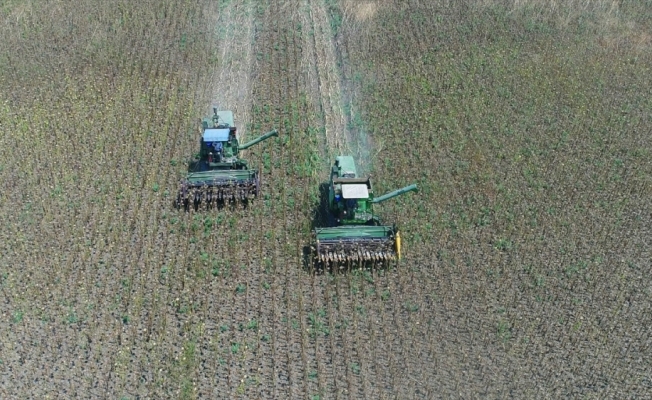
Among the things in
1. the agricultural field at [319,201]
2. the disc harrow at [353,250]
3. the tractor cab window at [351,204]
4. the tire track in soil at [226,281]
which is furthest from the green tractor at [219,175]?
the disc harrow at [353,250]

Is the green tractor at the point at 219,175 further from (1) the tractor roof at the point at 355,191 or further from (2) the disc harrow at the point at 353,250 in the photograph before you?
(2) the disc harrow at the point at 353,250

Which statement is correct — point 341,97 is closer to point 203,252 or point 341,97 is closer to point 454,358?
point 203,252

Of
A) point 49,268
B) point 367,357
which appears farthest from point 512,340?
point 49,268

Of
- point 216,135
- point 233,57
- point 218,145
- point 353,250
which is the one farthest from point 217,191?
point 233,57

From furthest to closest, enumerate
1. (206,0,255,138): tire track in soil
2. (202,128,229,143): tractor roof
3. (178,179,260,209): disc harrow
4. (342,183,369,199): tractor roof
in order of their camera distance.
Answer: (206,0,255,138): tire track in soil < (202,128,229,143): tractor roof < (178,179,260,209): disc harrow < (342,183,369,199): tractor roof

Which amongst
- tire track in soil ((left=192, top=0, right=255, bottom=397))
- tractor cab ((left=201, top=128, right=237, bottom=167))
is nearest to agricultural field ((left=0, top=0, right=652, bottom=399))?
tire track in soil ((left=192, top=0, right=255, bottom=397))

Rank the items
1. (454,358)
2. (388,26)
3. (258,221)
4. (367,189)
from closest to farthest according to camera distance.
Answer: (454,358) → (367,189) → (258,221) → (388,26)

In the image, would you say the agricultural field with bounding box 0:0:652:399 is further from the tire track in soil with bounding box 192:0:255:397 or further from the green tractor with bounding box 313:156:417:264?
the green tractor with bounding box 313:156:417:264
